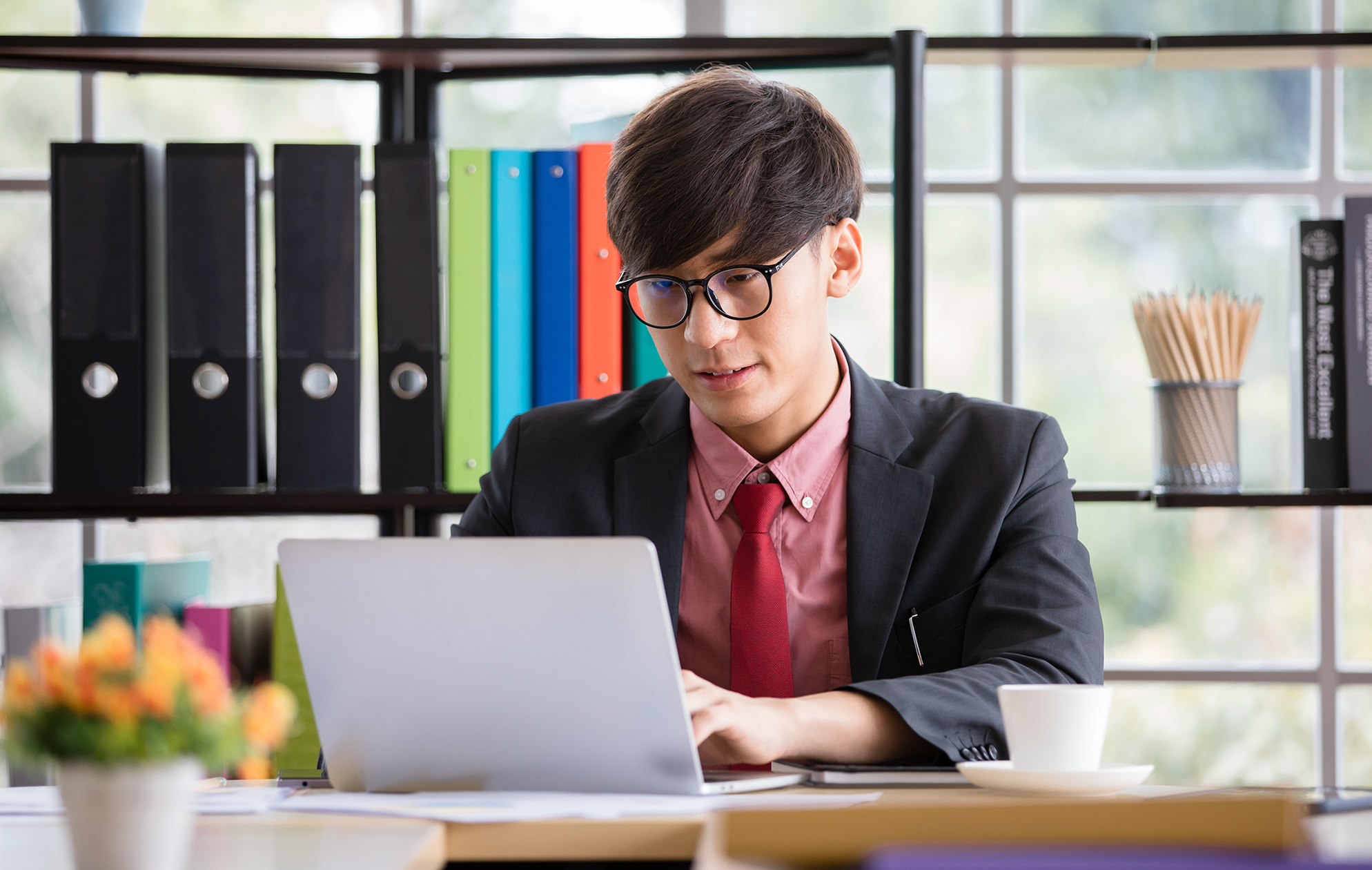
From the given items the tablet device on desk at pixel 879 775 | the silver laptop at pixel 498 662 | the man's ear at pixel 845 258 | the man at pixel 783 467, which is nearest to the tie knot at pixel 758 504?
the man at pixel 783 467

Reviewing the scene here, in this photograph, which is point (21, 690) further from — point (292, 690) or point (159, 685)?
point (292, 690)

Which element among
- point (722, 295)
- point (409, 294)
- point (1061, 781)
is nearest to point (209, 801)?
point (1061, 781)

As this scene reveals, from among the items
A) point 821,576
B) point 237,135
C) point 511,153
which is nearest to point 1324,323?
point 821,576

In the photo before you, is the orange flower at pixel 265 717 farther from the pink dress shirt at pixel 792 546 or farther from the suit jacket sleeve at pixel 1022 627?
the pink dress shirt at pixel 792 546

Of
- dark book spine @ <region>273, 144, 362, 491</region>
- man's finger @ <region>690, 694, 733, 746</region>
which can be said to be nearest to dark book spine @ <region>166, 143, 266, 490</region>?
dark book spine @ <region>273, 144, 362, 491</region>

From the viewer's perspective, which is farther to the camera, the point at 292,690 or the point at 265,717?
the point at 292,690

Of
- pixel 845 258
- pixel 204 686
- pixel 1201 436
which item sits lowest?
pixel 204 686

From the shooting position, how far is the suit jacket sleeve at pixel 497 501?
4.88ft

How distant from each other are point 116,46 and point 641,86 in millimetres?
805

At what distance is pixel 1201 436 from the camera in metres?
1.65

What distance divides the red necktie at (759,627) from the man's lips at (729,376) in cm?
16

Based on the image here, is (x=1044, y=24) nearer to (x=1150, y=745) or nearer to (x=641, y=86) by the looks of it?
(x=641, y=86)

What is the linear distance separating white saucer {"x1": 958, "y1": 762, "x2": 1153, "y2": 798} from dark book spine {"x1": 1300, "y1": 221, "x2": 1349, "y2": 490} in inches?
35.1

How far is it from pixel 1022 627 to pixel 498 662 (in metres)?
0.58
